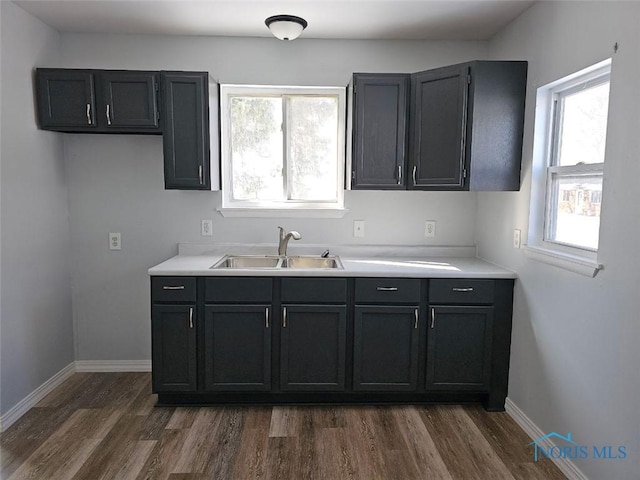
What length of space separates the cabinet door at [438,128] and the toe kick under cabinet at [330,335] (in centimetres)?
66

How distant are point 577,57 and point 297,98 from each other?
1836 millimetres

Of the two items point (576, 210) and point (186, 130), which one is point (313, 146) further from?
point (576, 210)

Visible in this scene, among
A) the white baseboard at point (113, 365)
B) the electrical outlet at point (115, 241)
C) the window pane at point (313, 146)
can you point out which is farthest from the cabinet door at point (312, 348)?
the electrical outlet at point (115, 241)

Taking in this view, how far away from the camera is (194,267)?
9.28ft

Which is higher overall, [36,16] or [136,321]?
[36,16]

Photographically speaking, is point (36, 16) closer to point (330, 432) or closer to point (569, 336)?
point (330, 432)

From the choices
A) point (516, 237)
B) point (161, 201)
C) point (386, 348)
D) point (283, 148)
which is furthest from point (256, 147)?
point (516, 237)

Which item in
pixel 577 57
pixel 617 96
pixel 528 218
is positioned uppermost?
pixel 577 57

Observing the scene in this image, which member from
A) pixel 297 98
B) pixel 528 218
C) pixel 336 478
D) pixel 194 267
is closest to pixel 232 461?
pixel 336 478

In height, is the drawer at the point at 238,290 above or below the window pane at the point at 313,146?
below

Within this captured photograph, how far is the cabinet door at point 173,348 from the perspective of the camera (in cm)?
275

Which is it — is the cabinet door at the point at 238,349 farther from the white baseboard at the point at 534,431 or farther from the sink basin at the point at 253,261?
the white baseboard at the point at 534,431

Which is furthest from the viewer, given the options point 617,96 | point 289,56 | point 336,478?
point 289,56

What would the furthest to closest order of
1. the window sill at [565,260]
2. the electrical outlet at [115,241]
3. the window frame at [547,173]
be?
the electrical outlet at [115,241]
the window frame at [547,173]
the window sill at [565,260]
